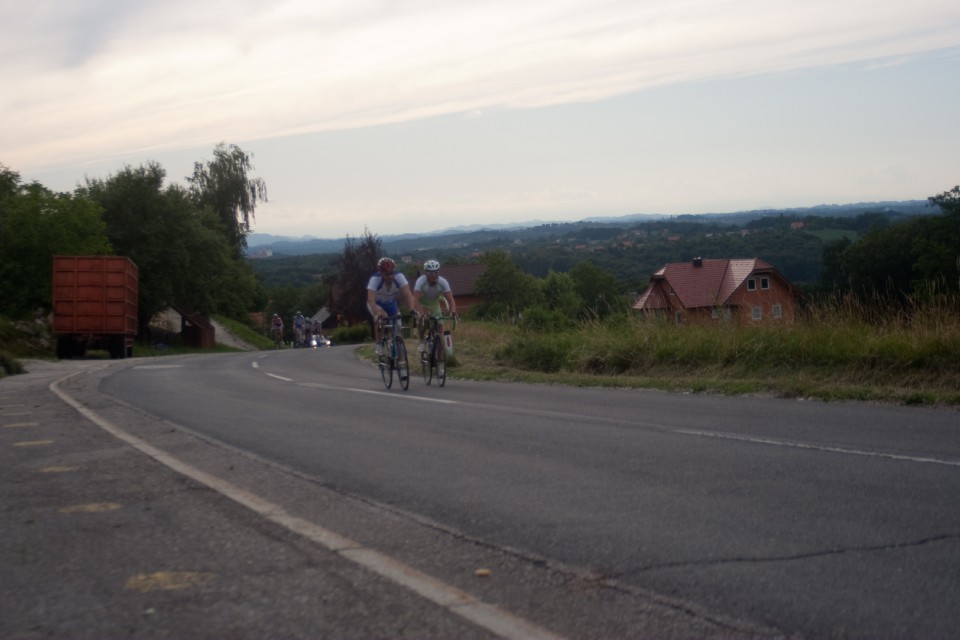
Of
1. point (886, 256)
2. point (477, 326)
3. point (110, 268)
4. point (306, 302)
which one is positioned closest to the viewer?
point (886, 256)

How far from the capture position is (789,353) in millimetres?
14508

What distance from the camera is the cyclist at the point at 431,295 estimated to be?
15555mm

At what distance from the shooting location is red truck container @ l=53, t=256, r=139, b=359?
37156 mm

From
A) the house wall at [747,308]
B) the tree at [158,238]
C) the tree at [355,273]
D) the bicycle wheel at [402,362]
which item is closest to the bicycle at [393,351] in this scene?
the bicycle wheel at [402,362]

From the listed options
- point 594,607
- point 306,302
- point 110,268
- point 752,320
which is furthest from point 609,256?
point 306,302

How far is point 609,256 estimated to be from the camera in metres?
40.9

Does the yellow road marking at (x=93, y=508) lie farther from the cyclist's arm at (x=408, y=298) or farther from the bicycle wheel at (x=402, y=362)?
the cyclist's arm at (x=408, y=298)

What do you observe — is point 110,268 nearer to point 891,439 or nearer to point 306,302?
point 891,439

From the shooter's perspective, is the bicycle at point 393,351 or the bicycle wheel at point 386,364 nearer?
the bicycle at point 393,351

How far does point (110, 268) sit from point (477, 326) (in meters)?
16.9

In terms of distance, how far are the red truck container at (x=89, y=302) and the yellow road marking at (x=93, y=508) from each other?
32.6m

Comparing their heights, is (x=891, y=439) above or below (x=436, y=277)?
below

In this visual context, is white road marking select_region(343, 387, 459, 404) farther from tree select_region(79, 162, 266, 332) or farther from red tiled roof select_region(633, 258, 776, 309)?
tree select_region(79, 162, 266, 332)

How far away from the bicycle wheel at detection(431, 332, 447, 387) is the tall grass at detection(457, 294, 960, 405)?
1.64 m
